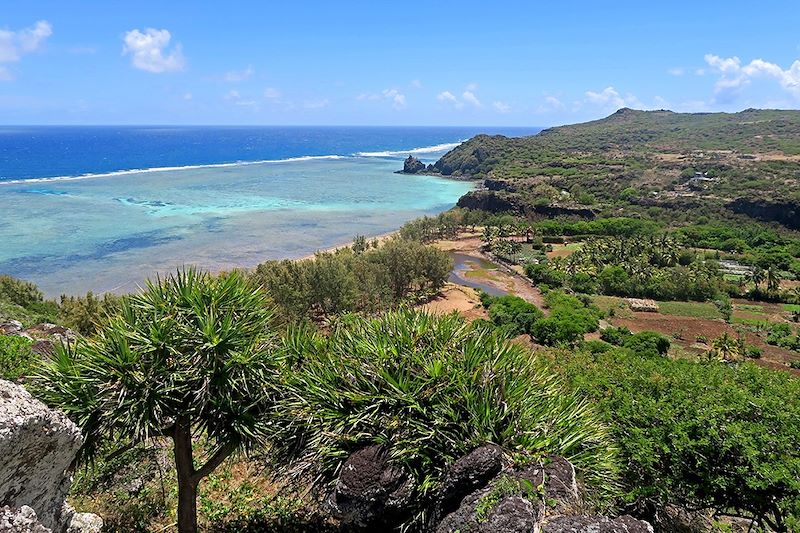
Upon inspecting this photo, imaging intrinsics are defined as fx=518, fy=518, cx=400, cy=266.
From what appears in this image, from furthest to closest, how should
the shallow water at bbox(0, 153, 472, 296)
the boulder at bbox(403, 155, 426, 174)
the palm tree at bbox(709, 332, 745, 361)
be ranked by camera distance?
the boulder at bbox(403, 155, 426, 174) < the shallow water at bbox(0, 153, 472, 296) < the palm tree at bbox(709, 332, 745, 361)

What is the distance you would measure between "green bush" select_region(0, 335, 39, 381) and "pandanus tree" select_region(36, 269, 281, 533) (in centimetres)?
280

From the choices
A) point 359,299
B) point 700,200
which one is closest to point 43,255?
point 359,299

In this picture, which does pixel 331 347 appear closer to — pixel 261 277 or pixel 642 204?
pixel 261 277

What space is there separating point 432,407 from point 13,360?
993 cm

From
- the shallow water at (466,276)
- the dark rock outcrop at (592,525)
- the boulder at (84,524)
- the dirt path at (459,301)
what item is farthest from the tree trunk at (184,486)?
the shallow water at (466,276)

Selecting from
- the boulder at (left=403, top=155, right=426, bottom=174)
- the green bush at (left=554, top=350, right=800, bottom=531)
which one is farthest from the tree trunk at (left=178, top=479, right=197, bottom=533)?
the boulder at (left=403, top=155, right=426, bottom=174)

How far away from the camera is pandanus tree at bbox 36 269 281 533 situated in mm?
9117

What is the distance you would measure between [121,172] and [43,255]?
95.1 meters

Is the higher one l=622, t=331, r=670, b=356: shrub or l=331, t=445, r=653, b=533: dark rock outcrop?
l=331, t=445, r=653, b=533: dark rock outcrop

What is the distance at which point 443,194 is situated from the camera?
445 feet

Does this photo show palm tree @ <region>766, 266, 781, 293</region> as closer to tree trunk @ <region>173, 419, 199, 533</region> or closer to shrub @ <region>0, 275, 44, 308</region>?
tree trunk @ <region>173, 419, 199, 533</region>

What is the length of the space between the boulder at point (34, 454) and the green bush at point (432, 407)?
3776 millimetres

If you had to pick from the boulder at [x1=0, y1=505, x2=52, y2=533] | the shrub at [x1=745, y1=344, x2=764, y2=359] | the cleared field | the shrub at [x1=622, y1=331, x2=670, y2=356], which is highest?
the boulder at [x1=0, y1=505, x2=52, y2=533]

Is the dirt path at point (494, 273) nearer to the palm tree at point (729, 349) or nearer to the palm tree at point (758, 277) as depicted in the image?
the palm tree at point (729, 349)
